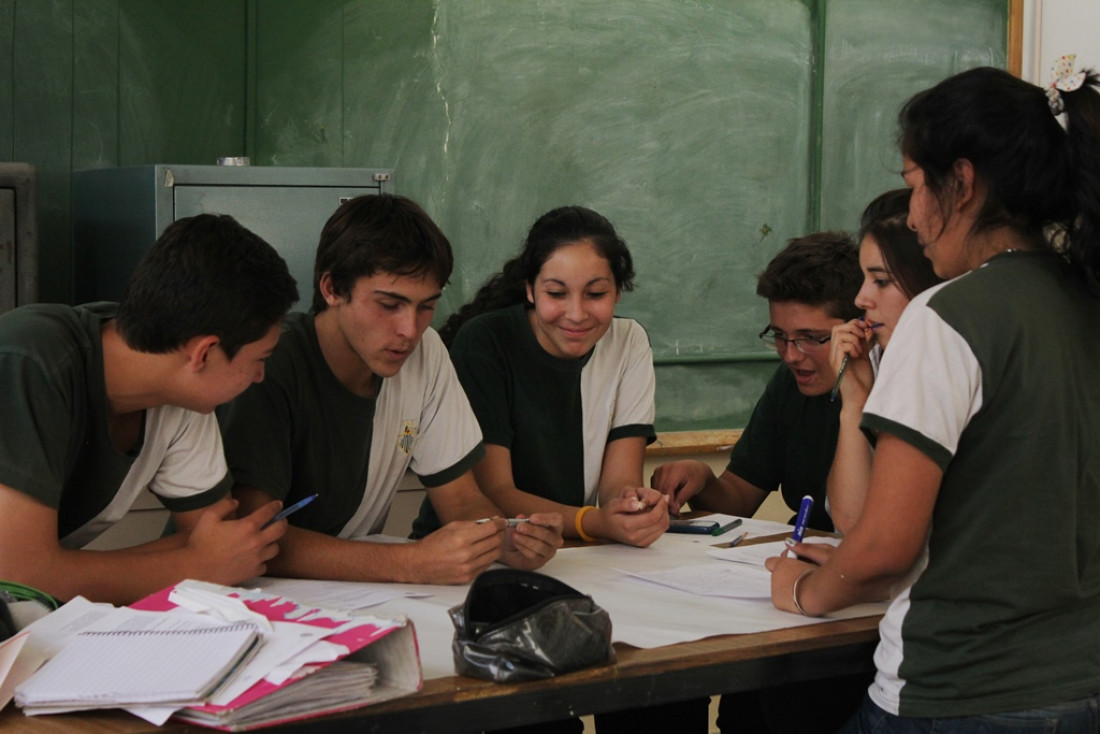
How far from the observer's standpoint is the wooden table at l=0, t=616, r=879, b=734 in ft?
4.47

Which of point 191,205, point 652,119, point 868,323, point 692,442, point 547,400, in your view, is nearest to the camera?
point 868,323

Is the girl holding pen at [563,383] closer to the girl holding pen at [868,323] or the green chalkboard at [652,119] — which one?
the girl holding pen at [868,323]

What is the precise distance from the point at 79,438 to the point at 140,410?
0.47 feet

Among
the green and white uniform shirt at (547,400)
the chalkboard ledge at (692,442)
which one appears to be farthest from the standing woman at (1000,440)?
the chalkboard ledge at (692,442)

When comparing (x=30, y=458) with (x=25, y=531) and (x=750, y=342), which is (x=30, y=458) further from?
(x=750, y=342)

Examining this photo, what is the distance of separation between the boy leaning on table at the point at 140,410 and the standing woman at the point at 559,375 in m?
0.74

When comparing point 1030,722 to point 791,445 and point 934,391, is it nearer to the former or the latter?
point 934,391

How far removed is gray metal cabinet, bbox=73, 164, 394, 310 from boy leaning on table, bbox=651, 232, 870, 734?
1.22 m

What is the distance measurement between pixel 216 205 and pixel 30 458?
1.61 meters

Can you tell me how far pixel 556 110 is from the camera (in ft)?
13.6

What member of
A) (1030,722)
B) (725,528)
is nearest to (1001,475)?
(1030,722)

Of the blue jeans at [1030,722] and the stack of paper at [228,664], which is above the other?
the stack of paper at [228,664]

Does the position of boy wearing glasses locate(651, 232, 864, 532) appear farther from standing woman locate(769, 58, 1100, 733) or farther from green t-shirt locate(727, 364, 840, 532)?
standing woman locate(769, 58, 1100, 733)

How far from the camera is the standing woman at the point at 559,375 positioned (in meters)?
2.64
